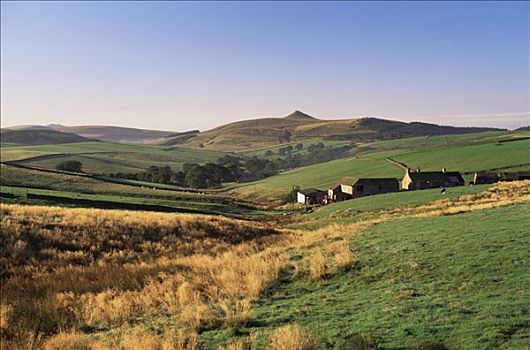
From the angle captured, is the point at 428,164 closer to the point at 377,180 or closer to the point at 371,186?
the point at 377,180

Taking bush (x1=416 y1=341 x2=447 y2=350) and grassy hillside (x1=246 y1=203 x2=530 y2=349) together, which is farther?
grassy hillside (x1=246 y1=203 x2=530 y2=349)

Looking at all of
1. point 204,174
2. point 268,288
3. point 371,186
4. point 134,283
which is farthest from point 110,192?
point 268,288

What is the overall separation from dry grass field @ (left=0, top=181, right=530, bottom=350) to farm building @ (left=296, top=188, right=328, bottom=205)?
5401cm

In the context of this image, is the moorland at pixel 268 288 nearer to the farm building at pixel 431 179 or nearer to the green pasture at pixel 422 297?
the green pasture at pixel 422 297

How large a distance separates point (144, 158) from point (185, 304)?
18627cm

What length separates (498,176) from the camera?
6562cm

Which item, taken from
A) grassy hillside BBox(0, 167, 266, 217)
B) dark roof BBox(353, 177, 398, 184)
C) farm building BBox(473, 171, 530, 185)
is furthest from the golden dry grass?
dark roof BBox(353, 177, 398, 184)

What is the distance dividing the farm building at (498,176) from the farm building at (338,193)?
2414cm

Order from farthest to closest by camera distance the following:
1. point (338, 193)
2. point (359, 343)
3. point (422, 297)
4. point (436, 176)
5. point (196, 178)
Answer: point (196, 178) → point (338, 193) → point (436, 176) → point (422, 297) → point (359, 343)

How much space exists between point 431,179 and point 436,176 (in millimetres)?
1668

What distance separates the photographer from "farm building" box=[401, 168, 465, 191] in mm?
77250

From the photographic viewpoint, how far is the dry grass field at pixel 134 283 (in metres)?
11.2

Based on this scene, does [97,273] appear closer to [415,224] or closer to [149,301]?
[149,301]

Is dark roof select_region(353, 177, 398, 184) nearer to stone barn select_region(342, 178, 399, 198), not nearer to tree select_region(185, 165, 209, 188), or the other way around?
stone barn select_region(342, 178, 399, 198)
